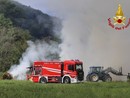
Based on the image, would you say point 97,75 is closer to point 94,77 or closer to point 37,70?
point 94,77

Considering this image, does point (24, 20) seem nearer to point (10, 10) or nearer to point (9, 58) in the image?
point (10, 10)

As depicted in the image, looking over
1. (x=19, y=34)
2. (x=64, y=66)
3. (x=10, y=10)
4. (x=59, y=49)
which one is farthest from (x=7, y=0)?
(x=64, y=66)

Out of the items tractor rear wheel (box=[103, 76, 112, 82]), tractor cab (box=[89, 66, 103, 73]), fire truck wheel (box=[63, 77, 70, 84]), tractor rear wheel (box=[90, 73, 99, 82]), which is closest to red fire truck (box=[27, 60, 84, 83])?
fire truck wheel (box=[63, 77, 70, 84])

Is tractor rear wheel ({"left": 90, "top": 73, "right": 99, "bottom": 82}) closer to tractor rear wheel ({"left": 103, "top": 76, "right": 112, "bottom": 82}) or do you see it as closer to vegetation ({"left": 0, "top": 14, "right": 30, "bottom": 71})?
tractor rear wheel ({"left": 103, "top": 76, "right": 112, "bottom": 82})

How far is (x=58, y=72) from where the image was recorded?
6072 centimetres

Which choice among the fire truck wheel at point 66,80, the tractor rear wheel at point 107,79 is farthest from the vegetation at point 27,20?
the fire truck wheel at point 66,80

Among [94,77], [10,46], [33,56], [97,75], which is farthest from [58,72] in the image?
[10,46]

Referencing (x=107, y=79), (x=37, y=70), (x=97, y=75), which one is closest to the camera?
(x=37, y=70)

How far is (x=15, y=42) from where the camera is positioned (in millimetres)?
99125

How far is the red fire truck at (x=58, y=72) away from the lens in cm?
5994

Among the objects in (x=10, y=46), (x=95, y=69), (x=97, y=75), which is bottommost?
(x=97, y=75)

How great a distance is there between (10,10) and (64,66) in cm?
9256

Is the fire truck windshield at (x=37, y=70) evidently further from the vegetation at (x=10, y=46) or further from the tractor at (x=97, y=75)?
the vegetation at (x=10, y=46)

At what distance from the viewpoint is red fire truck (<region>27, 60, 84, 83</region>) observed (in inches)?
2360
